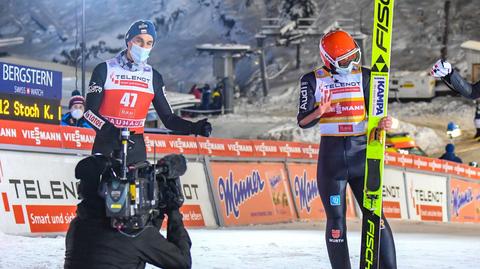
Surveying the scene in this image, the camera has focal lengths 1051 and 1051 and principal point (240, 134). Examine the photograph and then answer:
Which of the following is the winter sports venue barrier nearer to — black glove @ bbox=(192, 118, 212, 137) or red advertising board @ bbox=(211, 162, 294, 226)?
red advertising board @ bbox=(211, 162, 294, 226)

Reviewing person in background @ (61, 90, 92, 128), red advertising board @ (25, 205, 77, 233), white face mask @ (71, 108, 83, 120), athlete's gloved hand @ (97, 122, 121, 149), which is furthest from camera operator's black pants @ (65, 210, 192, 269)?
white face mask @ (71, 108, 83, 120)

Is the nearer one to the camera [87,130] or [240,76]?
[87,130]

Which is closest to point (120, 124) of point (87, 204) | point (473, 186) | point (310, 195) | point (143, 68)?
point (143, 68)

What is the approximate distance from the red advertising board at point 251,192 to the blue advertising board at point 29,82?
268cm

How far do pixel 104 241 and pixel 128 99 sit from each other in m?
3.45

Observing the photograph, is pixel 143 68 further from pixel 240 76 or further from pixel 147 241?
pixel 240 76

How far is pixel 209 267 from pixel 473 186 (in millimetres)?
15791

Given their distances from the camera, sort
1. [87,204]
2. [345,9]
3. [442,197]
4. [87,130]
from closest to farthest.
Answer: [87,204] < [87,130] < [442,197] < [345,9]

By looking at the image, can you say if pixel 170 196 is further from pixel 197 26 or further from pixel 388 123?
pixel 197 26

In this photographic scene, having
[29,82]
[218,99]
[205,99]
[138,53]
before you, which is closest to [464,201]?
[29,82]

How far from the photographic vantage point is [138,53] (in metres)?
7.93

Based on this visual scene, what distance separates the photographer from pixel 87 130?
534 inches

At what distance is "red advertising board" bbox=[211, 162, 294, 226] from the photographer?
52.6 ft

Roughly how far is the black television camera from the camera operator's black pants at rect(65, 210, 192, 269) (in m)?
0.07
